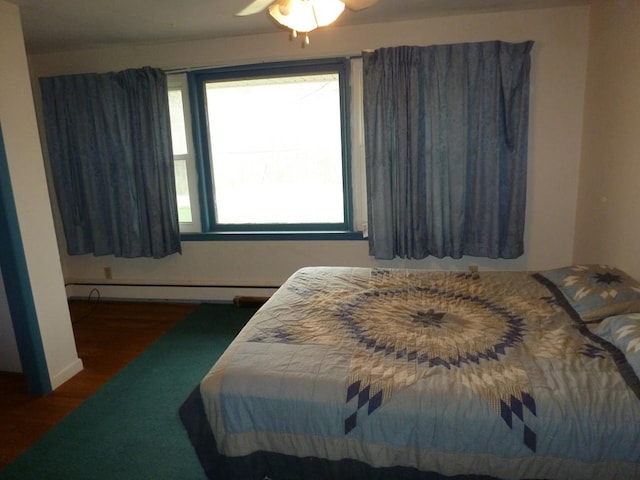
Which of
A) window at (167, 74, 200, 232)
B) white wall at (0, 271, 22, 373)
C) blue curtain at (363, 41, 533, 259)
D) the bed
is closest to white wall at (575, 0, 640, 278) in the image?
blue curtain at (363, 41, 533, 259)

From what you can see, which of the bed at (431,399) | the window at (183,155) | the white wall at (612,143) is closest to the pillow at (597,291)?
the bed at (431,399)

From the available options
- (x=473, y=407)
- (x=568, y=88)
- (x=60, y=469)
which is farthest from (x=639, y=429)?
(x=568, y=88)

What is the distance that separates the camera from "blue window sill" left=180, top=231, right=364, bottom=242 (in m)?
3.48

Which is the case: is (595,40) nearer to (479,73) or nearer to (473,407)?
(479,73)

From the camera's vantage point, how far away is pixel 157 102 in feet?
11.1

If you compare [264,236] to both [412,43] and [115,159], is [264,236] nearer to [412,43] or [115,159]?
[115,159]

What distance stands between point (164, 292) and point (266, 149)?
64.5 inches

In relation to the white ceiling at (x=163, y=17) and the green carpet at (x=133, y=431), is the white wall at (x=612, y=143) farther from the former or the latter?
the green carpet at (x=133, y=431)

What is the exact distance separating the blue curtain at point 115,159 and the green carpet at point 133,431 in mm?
1129

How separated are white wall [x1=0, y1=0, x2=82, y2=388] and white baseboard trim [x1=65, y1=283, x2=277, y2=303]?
1.20 meters

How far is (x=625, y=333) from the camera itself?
1.50 meters

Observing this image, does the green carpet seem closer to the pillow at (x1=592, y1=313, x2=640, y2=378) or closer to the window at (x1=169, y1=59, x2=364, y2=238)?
the window at (x1=169, y1=59, x2=364, y2=238)

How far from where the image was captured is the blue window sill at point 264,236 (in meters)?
3.48

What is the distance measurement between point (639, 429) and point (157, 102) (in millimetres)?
3556
